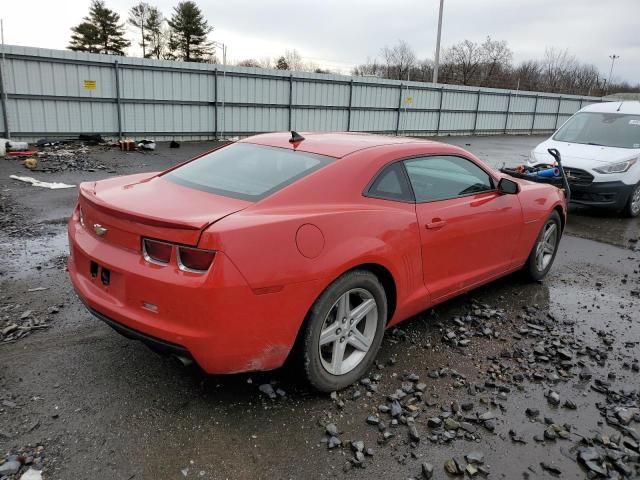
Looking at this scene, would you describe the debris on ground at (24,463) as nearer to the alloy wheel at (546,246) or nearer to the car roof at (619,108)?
the alloy wheel at (546,246)

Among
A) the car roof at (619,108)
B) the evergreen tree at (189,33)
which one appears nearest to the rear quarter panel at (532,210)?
the car roof at (619,108)

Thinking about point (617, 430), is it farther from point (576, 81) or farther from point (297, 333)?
point (576, 81)

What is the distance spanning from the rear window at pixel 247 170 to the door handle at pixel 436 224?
86cm

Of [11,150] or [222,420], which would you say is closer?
[222,420]

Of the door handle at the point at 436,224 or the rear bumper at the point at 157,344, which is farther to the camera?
the door handle at the point at 436,224

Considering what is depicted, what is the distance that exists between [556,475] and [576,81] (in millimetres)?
70758

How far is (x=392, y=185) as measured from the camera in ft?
11.6

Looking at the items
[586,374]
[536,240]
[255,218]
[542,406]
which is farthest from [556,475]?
[536,240]

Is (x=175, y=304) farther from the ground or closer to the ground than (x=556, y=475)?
farther from the ground

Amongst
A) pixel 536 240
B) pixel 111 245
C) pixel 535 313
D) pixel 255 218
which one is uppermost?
pixel 255 218

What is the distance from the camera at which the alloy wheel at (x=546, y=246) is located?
5277 mm

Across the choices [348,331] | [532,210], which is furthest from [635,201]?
[348,331]

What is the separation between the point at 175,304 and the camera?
2.57 meters

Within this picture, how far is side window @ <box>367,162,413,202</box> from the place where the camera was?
343cm
